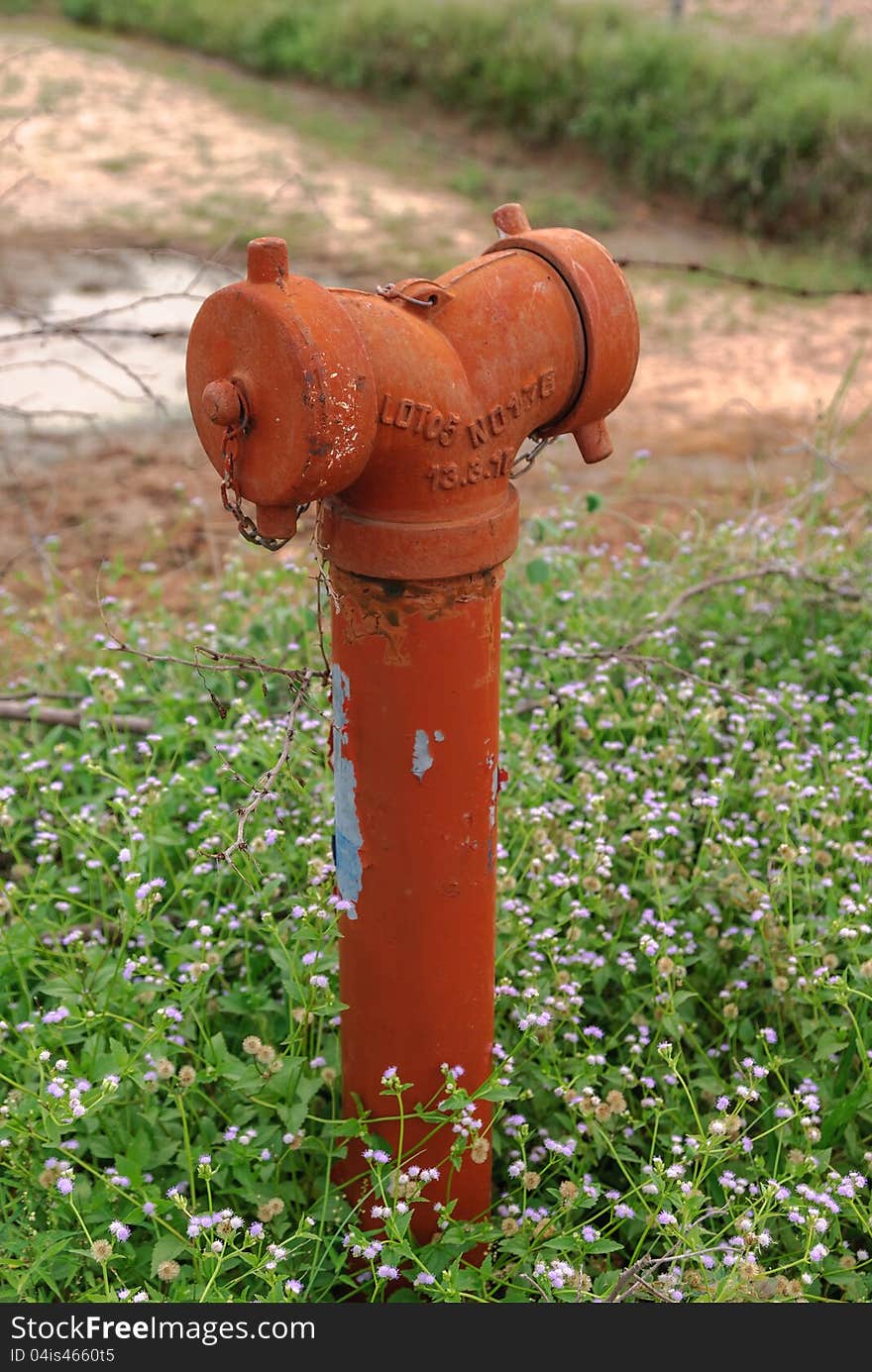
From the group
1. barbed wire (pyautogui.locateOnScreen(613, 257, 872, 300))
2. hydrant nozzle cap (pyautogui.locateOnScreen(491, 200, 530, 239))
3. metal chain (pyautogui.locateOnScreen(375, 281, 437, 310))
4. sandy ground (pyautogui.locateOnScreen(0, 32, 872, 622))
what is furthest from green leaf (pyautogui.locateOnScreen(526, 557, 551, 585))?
metal chain (pyautogui.locateOnScreen(375, 281, 437, 310))

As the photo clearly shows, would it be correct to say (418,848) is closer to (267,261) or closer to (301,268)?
(267,261)

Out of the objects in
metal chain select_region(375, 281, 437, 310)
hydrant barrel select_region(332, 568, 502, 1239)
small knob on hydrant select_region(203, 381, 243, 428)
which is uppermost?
metal chain select_region(375, 281, 437, 310)

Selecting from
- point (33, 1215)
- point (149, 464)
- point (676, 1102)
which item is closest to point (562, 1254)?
point (676, 1102)

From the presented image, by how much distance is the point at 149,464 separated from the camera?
5461 millimetres

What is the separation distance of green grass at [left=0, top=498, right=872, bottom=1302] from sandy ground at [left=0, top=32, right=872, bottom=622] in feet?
2.82

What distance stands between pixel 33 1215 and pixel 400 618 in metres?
0.99

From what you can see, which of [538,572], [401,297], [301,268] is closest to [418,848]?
[401,297]

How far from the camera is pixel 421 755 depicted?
5.96 ft

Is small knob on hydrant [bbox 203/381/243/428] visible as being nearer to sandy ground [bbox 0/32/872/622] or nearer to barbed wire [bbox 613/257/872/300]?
barbed wire [bbox 613/257/872/300]

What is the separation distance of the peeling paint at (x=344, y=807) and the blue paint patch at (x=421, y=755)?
0.09 metres

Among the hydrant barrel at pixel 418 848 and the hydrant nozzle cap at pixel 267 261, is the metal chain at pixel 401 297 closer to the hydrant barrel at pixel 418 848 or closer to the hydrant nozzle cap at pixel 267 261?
the hydrant nozzle cap at pixel 267 261

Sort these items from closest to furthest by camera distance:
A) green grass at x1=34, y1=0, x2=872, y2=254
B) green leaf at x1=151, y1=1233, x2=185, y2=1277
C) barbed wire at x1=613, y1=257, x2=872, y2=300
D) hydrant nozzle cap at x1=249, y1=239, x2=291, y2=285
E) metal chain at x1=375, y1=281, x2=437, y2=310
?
hydrant nozzle cap at x1=249, y1=239, x2=291, y2=285
metal chain at x1=375, y1=281, x2=437, y2=310
green leaf at x1=151, y1=1233, x2=185, y2=1277
barbed wire at x1=613, y1=257, x2=872, y2=300
green grass at x1=34, y1=0, x2=872, y2=254

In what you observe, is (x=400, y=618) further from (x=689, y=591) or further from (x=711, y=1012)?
(x=689, y=591)

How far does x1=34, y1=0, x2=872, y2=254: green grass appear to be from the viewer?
8.23 meters
